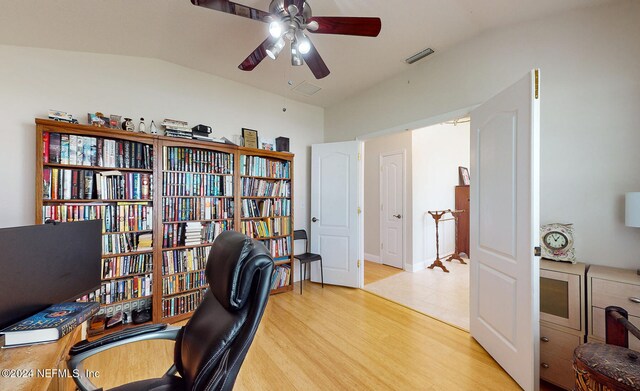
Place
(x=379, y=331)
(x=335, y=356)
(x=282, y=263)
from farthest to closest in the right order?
(x=282, y=263) < (x=379, y=331) < (x=335, y=356)

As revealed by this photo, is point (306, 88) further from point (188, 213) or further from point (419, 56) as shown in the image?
point (188, 213)

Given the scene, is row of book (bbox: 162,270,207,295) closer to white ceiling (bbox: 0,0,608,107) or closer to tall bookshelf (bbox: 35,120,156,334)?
tall bookshelf (bbox: 35,120,156,334)

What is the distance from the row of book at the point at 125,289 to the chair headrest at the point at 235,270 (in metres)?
1.83

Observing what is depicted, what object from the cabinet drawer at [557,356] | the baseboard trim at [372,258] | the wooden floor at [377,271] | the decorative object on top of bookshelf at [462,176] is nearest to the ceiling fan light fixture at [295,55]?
the cabinet drawer at [557,356]

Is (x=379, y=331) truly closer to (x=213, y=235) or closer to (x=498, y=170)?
(x=498, y=170)

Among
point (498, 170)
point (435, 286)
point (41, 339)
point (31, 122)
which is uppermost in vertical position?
point (31, 122)

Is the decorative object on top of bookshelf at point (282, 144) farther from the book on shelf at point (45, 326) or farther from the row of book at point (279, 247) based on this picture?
the book on shelf at point (45, 326)

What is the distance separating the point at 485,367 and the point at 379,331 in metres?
0.84

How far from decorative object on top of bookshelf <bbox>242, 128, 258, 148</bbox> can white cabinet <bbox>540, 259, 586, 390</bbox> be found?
3.09 m

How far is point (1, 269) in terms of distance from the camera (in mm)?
980

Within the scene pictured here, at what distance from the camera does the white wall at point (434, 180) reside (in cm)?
418

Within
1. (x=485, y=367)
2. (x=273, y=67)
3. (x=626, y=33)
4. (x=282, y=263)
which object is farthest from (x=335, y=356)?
(x=626, y=33)

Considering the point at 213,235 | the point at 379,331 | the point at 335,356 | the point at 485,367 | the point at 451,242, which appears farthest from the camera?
the point at 451,242

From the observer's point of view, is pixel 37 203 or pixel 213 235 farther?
pixel 213 235
